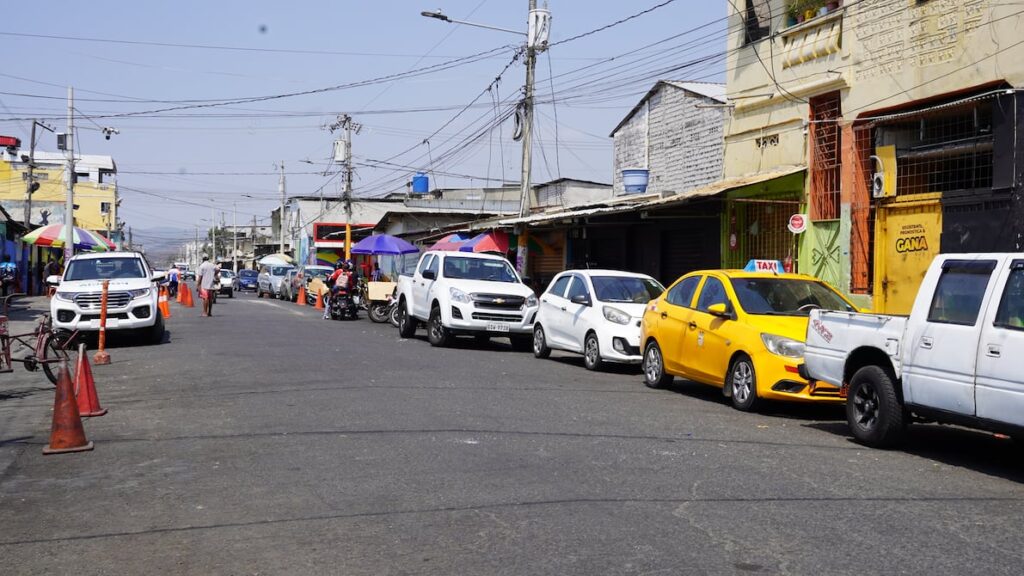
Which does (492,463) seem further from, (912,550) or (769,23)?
(769,23)

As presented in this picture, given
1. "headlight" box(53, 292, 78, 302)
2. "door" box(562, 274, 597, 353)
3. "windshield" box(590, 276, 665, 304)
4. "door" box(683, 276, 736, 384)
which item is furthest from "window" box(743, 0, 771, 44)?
"headlight" box(53, 292, 78, 302)

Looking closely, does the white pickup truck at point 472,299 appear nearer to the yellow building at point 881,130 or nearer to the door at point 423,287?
the door at point 423,287

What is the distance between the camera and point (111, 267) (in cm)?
2069

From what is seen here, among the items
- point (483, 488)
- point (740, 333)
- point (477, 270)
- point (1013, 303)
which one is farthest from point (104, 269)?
point (1013, 303)

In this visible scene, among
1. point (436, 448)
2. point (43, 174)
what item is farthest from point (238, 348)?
point (43, 174)

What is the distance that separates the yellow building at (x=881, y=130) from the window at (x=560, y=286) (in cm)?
452

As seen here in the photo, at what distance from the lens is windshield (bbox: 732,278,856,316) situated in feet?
39.2

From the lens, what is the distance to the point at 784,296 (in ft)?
40.1

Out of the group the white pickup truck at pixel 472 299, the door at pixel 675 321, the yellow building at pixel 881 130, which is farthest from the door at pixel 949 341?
the white pickup truck at pixel 472 299

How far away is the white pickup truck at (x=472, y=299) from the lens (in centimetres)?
1936

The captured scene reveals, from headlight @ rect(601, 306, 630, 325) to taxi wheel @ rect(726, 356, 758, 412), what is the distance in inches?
165

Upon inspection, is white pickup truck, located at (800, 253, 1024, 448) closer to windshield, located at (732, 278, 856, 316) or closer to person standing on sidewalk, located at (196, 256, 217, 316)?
windshield, located at (732, 278, 856, 316)

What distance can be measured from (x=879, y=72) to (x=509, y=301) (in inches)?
310

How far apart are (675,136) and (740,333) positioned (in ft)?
53.6
